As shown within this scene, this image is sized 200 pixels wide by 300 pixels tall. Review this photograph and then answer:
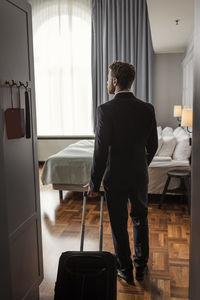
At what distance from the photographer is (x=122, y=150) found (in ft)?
6.57

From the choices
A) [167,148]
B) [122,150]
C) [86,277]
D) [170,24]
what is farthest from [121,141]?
[170,24]

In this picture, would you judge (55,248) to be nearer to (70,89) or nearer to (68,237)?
(68,237)

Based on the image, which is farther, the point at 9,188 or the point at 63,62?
the point at 63,62

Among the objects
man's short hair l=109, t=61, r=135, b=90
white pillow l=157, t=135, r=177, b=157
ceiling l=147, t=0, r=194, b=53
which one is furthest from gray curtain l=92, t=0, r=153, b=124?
man's short hair l=109, t=61, r=135, b=90

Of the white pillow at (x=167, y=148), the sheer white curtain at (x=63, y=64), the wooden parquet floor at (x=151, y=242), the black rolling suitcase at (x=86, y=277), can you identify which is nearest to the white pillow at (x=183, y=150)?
the white pillow at (x=167, y=148)

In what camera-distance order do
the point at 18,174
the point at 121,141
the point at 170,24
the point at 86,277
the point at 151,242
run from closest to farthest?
the point at 86,277, the point at 18,174, the point at 121,141, the point at 151,242, the point at 170,24

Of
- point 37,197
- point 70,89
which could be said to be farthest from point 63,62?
point 37,197

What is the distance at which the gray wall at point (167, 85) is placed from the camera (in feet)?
21.6

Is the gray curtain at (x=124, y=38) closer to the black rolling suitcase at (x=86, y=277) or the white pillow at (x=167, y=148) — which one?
the white pillow at (x=167, y=148)

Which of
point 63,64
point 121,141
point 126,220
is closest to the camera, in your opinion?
point 121,141

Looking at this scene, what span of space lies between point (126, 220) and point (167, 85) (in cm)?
504

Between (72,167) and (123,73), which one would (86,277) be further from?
(72,167)

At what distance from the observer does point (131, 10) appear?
6.31 metres

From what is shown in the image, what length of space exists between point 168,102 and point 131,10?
197cm
